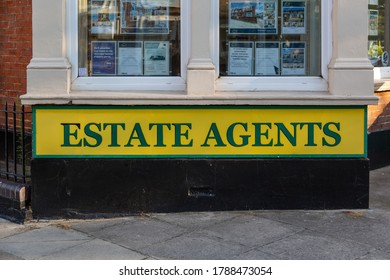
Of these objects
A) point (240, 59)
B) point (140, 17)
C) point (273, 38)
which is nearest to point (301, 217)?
point (240, 59)

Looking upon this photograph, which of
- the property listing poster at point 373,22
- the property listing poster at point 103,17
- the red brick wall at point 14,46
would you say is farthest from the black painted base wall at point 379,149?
the red brick wall at point 14,46

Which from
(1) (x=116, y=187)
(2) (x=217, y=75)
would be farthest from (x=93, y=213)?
(2) (x=217, y=75)

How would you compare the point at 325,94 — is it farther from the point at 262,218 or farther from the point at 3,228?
the point at 3,228

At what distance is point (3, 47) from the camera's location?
28.6 ft

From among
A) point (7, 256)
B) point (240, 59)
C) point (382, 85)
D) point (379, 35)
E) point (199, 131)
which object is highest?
point (379, 35)

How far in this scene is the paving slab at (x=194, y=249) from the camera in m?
5.61

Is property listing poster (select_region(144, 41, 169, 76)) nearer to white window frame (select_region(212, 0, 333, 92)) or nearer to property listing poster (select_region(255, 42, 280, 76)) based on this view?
white window frame (select_region(212, 0, 333, 92))

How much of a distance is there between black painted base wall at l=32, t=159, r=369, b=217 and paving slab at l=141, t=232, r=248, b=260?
86cm

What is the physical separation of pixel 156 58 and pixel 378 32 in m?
3.68

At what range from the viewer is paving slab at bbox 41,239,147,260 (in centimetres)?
562

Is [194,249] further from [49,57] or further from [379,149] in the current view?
[379,149]

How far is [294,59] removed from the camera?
716 centimetres

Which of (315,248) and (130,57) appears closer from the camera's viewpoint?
(315,248)

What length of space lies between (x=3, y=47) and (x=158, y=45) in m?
2.71
